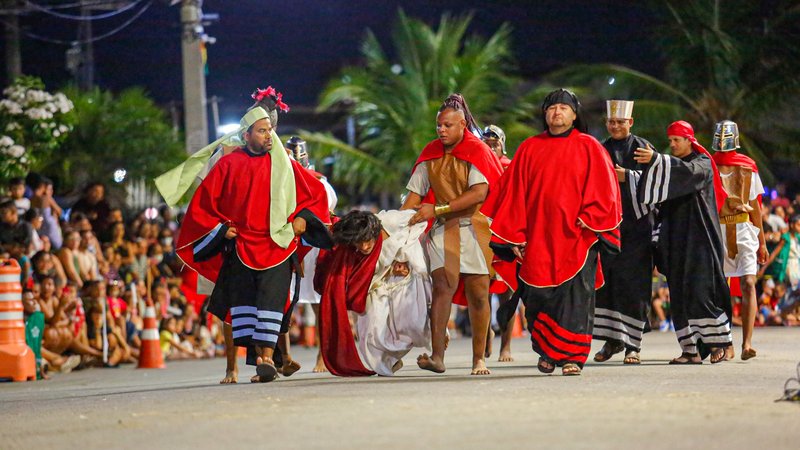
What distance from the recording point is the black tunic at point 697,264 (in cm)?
1184

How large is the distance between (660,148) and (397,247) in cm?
1973

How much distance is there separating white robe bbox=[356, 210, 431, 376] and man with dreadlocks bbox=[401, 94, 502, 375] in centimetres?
31

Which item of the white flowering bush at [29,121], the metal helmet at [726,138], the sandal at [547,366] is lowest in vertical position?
the sandal at [547,366]

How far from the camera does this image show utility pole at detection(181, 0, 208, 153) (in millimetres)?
24469

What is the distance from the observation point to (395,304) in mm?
11680

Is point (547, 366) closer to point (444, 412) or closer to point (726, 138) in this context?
point (444, 412)

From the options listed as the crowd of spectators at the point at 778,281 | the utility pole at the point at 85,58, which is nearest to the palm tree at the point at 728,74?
the crowd of spectators at the point at 778,281

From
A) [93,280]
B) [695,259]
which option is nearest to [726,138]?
[695,259]

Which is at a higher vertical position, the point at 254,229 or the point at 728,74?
the point at 728,74

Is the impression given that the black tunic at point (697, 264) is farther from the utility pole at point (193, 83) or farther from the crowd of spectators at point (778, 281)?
the utility pole at point (193, 83)

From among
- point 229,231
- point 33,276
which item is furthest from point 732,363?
point 33,276

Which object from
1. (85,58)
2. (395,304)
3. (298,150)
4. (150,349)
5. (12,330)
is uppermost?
(85,58)

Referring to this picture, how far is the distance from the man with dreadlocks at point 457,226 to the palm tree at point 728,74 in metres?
19.9

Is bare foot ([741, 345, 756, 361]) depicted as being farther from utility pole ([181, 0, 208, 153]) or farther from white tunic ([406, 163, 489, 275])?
utility pole ([181, 0, 208, 153])
